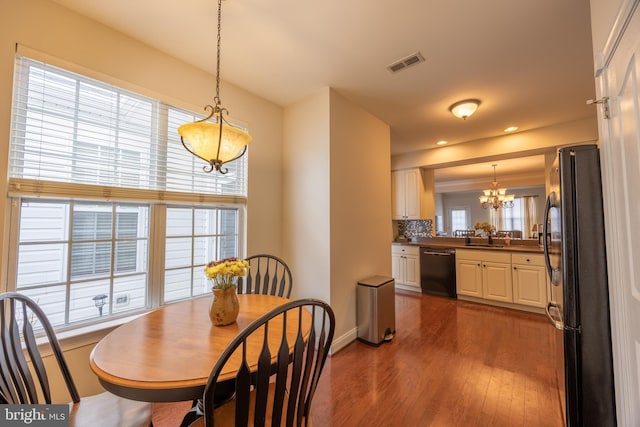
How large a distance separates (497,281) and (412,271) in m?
1.33

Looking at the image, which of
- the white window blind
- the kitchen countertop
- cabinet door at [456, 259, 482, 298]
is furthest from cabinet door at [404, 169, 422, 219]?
the white window blind

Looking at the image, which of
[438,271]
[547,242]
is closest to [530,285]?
[438,271]

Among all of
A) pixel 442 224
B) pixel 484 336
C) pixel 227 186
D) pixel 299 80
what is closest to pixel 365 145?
pixel 299 80

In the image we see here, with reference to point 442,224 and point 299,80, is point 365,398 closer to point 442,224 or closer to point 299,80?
point 299,80

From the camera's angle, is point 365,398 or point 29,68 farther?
point 365,398

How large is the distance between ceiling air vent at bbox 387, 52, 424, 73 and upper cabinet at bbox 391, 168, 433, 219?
9.13ft

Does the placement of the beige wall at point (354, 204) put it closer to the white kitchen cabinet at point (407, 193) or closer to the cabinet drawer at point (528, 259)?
the white kitchen cabinet at point (407, 193)

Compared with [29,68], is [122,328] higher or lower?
lower

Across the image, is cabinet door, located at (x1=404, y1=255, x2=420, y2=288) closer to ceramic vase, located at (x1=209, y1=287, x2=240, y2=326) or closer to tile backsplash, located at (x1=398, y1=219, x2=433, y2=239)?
tile backsplash, located at (x1=398, y1=219, x2=433, y2=239)

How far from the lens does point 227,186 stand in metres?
2.57

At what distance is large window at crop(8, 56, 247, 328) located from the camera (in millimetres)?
1560

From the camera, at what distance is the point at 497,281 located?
371 cm

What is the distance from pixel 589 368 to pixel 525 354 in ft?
4.61

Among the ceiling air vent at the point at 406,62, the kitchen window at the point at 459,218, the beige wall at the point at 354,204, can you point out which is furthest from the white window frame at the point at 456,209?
the ceiling air vent at the point at 406,62
